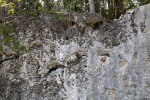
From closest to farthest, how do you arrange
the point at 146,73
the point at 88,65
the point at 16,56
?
the point at 146,73 < the point at 88,65 < the point at 16,56

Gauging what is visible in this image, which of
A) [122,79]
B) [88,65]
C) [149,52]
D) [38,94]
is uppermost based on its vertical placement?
[149,52]

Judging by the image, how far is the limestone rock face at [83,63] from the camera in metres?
1.94

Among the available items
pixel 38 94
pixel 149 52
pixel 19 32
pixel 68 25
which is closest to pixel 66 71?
pixel 38 94

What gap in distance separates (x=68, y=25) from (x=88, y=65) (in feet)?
1.88

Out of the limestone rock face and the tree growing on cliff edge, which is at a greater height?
the tree growing on cliff edge

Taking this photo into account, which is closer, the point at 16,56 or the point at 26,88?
the point at 26,88

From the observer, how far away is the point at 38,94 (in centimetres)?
200

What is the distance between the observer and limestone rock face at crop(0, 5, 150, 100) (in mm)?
1938

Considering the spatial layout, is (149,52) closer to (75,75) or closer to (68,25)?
(75,75)

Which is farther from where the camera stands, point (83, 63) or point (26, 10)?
point (26, 10)

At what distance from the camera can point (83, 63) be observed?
81.0 inches

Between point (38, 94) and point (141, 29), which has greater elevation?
point (141, 29)

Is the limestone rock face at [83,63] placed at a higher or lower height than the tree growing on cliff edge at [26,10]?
lower

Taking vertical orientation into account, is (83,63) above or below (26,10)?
below
